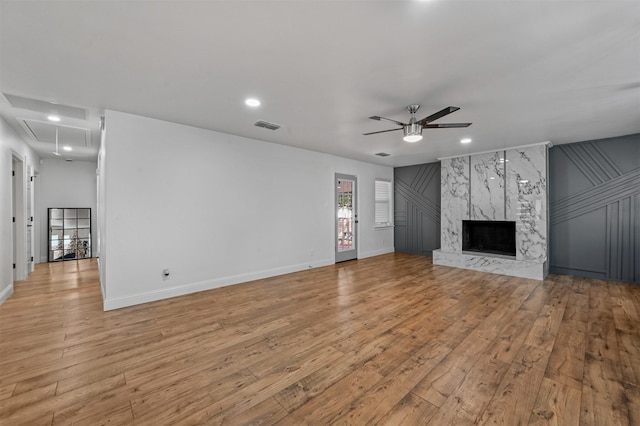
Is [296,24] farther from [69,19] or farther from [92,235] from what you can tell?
[92,235]

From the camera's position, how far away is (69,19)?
1861 mm

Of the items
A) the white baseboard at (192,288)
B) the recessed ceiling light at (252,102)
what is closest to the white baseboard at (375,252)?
the white baseboard at (192,288)

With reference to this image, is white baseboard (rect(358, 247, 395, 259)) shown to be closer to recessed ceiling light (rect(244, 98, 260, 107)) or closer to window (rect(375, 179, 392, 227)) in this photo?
window (rect(375, 179, 392, 227))

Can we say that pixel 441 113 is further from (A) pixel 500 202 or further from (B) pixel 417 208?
(B) pixel 417 208

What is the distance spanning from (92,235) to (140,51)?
746 cm

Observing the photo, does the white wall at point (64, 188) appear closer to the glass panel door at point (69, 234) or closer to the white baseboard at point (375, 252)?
the glass panel door at point (69, 234)

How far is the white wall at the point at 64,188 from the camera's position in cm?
689

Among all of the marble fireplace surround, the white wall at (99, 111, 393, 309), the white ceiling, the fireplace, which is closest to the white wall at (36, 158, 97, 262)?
the white ceiling

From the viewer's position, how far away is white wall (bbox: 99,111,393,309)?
3.66 m

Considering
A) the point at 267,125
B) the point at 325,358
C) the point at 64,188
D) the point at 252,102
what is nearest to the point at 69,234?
the point at 64,188

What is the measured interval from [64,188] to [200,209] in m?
5.66

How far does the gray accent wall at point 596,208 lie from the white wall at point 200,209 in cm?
489

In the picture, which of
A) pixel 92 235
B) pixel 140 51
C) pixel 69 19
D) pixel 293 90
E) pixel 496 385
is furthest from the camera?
pixel 92 235

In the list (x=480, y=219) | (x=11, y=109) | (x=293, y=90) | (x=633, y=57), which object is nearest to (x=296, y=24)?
(x=293, y=90)
